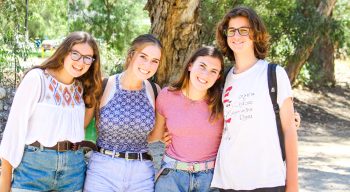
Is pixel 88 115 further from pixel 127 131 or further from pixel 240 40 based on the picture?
pixel 240 40

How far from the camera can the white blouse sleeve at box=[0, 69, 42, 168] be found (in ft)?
9.76

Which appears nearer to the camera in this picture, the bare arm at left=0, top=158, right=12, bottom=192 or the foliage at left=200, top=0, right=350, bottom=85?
the bare arm at left=0, top=158, right=12, bottom=192

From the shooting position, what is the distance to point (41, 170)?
3.02 metres

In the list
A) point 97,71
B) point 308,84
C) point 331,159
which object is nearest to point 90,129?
point 97,71

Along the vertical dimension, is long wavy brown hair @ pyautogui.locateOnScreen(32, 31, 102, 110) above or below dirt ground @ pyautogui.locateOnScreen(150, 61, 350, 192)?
above

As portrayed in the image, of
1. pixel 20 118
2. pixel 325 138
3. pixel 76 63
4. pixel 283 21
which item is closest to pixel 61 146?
pixel 20 118

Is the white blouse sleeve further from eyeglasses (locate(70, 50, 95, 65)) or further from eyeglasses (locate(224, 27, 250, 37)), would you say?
eyeglasses (locate(224, 27, 250, 37))

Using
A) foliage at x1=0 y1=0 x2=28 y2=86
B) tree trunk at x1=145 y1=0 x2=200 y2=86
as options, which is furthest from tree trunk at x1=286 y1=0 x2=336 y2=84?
tree trunk at x1=145 y1=0 x2=200 y2=86

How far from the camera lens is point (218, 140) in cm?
325

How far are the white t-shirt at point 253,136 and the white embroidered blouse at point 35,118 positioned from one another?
0.95 m

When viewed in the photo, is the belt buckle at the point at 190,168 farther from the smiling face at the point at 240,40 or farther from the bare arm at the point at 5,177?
the bare arm at the point at 5,177

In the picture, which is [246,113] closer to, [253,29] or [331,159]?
[253,29]

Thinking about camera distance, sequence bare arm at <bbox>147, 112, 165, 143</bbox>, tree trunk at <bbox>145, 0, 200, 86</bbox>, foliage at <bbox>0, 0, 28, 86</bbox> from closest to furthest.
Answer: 1. bare arm at <bbox>147, 112, 165, 143</bbox>
2. tree trunk at <bbox>145, 0, 200, 86</bbox>
3. foliage at <bbox>0, 0, 28, 86</bbox>

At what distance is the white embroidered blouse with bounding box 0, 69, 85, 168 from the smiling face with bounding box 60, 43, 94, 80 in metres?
0.13
